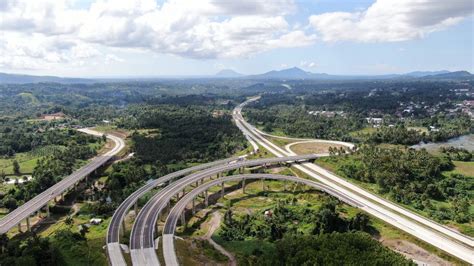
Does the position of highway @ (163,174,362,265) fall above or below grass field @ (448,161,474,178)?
below

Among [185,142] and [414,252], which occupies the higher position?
[185,142]

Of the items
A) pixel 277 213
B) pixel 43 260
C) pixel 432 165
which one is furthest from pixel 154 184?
pixel 432 165

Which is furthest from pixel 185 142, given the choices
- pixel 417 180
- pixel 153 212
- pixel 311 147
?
pixel 417 180

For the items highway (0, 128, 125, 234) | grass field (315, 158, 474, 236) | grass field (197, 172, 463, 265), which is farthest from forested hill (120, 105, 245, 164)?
grass field (315, 158, 474, 236)

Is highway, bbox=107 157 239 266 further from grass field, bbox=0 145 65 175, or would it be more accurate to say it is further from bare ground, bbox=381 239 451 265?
grass field, bbox=0 145 65 175

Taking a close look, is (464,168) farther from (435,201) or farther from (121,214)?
(121,214)

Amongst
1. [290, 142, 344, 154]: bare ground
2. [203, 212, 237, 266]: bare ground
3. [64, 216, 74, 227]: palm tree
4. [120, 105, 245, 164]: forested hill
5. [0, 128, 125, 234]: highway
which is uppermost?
[120, 105, 245, 164]: forested hill

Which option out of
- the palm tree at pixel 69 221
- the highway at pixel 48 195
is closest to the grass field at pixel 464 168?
the palm tree at pixel 69 221
